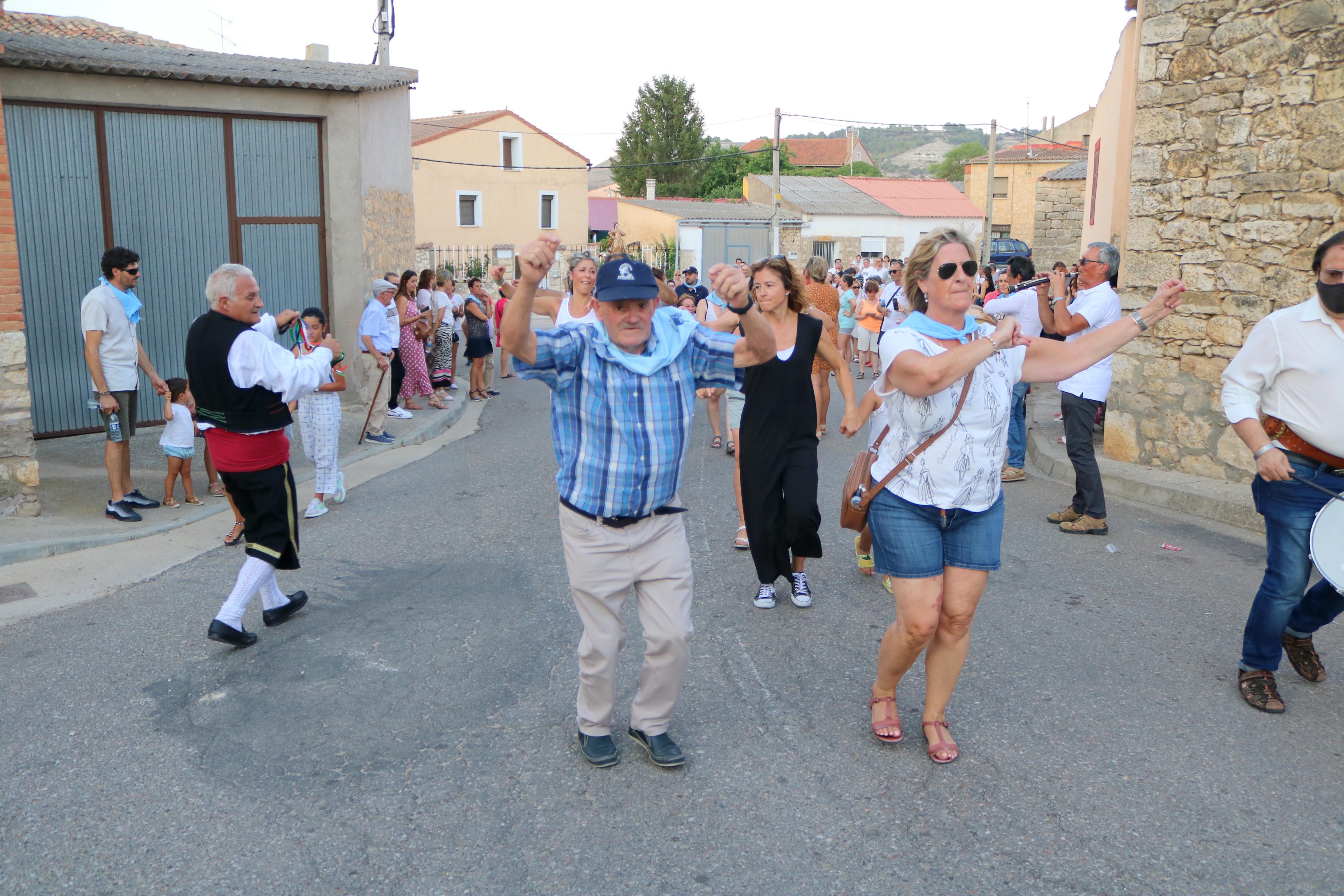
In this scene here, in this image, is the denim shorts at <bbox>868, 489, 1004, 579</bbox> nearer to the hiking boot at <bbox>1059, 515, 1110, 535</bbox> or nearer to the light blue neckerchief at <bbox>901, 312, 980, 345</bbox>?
the light blue neckerchief at <bbox>901, 312, 980, 345</bbox>

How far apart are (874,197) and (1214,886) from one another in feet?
167

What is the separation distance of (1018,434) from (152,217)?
8.66 meters

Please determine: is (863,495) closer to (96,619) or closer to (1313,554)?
(1313,554)

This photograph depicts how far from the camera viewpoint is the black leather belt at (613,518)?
11.4 ft

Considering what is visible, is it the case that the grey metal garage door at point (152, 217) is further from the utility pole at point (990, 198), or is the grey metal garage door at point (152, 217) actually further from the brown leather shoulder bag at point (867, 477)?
the utility pole at point (990, 198)

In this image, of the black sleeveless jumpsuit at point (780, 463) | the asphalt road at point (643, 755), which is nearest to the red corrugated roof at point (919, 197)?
the black sleeveless jumpsuit at point (780, 463)

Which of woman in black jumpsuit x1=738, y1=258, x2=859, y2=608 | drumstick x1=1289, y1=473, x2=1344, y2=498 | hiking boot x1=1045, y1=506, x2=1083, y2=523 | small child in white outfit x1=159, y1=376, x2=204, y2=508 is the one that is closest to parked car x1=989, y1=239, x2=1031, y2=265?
hiking boot x1=1045, y1=506, x2=1083, y2=523

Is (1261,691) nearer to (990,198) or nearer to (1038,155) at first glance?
(990,198)

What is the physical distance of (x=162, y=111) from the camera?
10.5 meters

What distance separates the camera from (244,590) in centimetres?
488

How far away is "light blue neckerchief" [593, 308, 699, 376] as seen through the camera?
339 centimetres

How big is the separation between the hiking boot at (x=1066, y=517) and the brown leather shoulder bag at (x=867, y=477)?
119 inches

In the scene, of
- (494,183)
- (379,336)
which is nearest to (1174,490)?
(379,336)

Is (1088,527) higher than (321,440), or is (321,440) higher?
(321,440)
